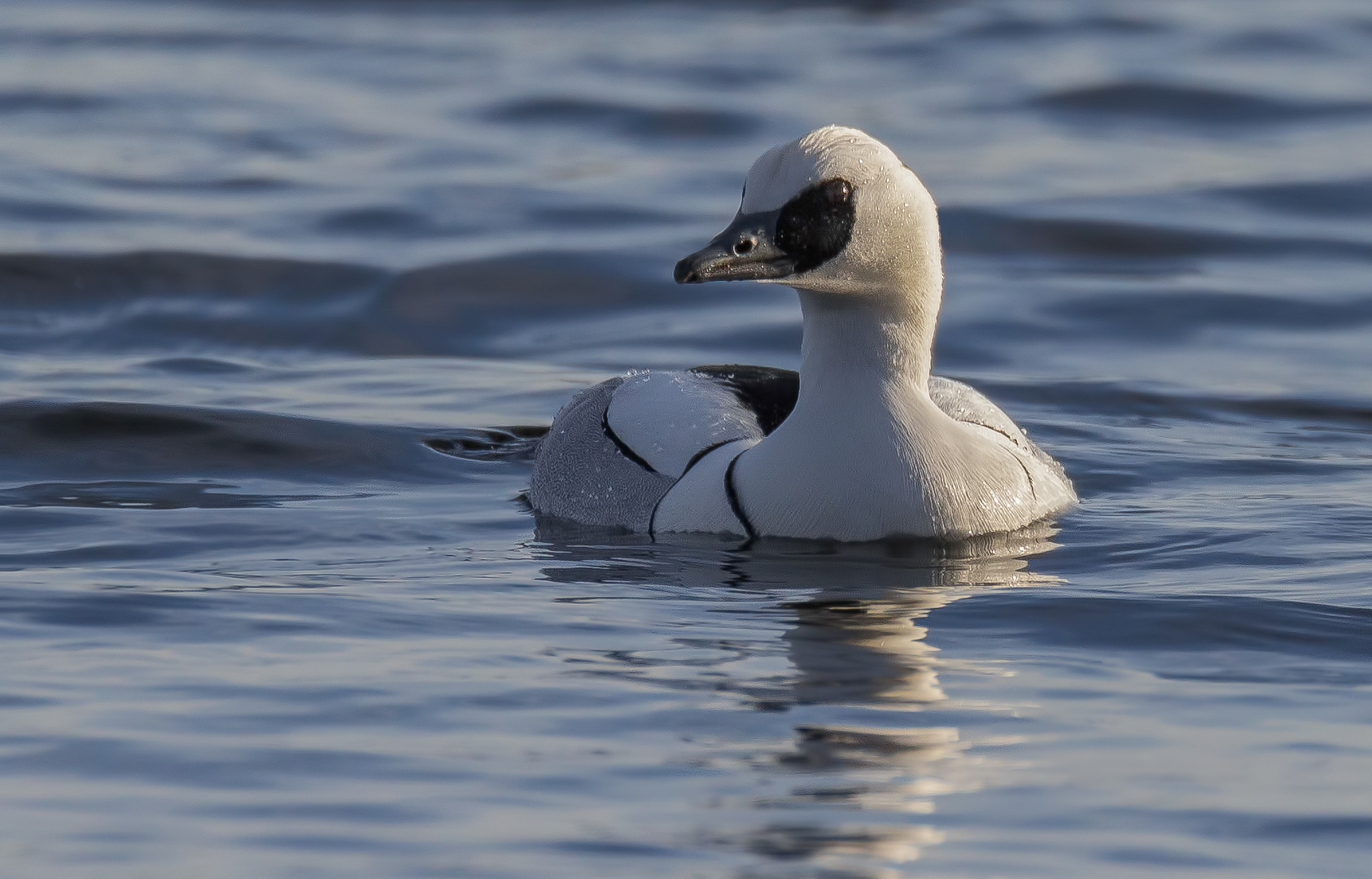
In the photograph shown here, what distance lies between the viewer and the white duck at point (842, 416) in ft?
23.3

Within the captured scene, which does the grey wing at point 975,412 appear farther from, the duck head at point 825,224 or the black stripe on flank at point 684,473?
the duck head at point 825,224

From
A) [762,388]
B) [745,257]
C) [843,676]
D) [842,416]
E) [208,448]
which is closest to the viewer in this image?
[843,676]

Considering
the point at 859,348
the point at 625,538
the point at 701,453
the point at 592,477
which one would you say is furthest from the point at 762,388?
the point at 859,348

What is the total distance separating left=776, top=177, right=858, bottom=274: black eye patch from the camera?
705cm

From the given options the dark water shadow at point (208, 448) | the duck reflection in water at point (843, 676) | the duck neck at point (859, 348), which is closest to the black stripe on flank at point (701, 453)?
the duck reflection in water at point (843, 676)

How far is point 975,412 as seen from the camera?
8312mm

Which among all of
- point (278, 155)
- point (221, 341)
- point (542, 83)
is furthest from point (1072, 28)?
point (221, 341)

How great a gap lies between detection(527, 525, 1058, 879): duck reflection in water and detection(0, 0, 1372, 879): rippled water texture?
18 mm

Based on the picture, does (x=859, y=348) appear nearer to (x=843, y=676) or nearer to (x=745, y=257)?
(x=745, y=257)

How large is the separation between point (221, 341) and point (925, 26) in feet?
40.8

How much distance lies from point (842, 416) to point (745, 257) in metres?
0.67

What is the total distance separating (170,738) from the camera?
538 cm

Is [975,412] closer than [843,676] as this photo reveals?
No

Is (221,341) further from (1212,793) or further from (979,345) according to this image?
(1212,793)
